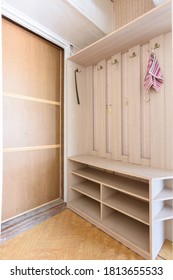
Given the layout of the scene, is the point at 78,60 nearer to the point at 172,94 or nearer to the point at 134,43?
the point at 134,43

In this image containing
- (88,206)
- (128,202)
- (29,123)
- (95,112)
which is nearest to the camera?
(128,202)

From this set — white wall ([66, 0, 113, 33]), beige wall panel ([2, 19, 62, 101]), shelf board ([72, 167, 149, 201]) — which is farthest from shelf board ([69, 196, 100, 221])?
white wall ([66, 0, 113, 33])

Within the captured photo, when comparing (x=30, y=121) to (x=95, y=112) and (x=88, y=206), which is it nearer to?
(x=95, y=112)

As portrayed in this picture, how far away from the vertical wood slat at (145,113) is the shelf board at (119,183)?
0.28m

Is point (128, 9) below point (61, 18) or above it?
above

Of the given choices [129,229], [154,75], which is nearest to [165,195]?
[129,229]

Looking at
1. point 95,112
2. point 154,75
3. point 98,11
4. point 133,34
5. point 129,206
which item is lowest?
point 129,206

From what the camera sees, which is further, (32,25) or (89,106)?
(89,106)

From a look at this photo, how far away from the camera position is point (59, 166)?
82.5 inches

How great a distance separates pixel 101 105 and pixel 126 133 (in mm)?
528

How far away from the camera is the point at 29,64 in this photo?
5.69 ft

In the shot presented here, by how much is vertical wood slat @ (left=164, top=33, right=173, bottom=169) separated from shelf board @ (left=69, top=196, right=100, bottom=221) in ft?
3.06

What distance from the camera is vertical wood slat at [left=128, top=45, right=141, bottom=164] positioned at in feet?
5.55

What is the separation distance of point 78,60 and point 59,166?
144 cm
